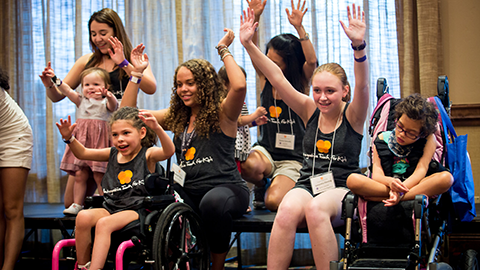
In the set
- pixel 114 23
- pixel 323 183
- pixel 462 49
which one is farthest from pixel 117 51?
pixel 462 49

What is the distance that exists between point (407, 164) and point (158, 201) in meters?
1.22

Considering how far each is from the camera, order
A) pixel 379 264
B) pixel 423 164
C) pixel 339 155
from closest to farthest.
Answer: pixel 379 264 → pixel 423 164 → pixel 339 155

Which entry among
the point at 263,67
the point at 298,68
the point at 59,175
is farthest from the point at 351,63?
the point at 59,175

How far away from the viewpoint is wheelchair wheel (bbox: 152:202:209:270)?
2025mm

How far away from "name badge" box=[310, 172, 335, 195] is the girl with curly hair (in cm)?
45

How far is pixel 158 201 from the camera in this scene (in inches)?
86.8

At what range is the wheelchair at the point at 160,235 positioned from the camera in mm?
2039

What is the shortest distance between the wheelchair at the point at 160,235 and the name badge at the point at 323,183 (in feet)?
2.05

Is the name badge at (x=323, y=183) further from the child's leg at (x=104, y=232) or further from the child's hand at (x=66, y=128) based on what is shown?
the child's hand at (x=66, y=128)

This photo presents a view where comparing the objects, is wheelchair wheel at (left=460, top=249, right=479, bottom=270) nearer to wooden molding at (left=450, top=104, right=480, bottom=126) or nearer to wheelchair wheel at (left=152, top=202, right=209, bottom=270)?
wheelchair wheel at (left=152, top=202, right=209, bottom=270)

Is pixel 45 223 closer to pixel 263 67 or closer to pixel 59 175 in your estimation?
pixel 59 175

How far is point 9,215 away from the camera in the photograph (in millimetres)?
2680

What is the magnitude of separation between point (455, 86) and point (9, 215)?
3.24m

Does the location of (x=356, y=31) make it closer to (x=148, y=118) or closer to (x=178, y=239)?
(x=148, y=118)
